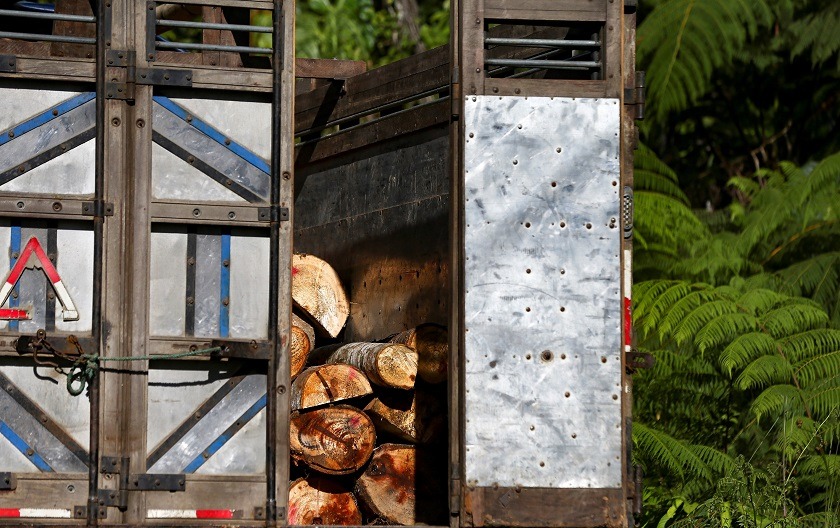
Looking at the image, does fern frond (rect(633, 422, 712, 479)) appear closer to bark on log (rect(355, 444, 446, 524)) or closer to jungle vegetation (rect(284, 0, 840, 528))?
jungle vegetation (rect(284, 0, 840, 528))

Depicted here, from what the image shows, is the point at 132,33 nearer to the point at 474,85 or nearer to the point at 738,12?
Answer: the point at 474,85

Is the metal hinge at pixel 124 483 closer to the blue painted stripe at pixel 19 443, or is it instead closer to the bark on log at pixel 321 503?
the blue painted stripe at pixel 19 443

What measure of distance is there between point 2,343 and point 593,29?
9.61 ft

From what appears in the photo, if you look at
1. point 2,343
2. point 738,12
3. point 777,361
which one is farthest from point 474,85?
point 738,12

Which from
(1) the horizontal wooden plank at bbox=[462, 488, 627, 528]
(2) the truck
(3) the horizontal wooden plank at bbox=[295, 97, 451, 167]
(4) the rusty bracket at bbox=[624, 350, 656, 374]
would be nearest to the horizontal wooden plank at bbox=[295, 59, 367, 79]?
(3) the horizontal wooden plank at bbox=[295, 97, 451, 167]

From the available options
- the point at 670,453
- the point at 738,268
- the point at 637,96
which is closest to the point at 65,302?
the point at 637,96

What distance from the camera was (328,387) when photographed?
6.30 meters

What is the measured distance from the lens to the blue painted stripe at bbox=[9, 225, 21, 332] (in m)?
5.14

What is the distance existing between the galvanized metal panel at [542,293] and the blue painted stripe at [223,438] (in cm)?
90

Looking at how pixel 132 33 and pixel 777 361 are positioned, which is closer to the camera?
pixel 132 33

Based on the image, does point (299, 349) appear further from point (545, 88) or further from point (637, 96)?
point (637, 96)

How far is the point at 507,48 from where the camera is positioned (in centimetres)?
701

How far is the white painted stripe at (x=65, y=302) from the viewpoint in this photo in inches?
203

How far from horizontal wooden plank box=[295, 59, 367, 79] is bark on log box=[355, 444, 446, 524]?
2.56 m
